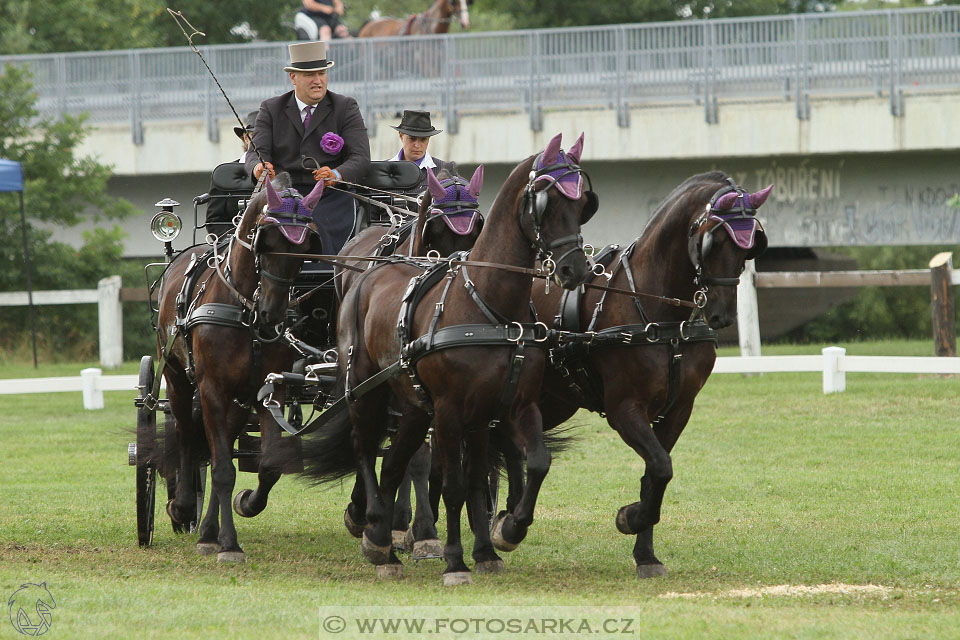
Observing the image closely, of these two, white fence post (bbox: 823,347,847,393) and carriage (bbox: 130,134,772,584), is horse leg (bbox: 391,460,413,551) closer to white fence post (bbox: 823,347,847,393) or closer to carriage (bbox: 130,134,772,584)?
carriage (bbox: 130,134,772,584)

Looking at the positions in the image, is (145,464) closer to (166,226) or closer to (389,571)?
(166,226)

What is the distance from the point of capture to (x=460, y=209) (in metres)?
7.30

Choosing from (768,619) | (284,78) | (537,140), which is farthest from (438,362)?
(284,78)

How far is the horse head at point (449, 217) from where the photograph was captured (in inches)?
285

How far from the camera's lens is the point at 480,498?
23.2ft

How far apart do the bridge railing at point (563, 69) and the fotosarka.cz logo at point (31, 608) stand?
13890mm

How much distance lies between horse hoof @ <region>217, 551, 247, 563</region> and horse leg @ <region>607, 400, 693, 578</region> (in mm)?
2313

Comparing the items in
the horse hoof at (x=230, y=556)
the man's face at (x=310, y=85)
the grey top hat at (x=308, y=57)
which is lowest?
the horse hoof at (x=230, y=556)

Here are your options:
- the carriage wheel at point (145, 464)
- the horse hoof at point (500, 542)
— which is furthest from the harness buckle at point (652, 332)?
the carriage wheel at point (145, 464)

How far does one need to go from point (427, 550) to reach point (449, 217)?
2074 mm

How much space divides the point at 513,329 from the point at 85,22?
968 inches

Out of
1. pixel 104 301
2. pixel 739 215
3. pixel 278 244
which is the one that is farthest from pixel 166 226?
pixel 104 301

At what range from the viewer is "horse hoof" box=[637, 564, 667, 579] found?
7031 mm

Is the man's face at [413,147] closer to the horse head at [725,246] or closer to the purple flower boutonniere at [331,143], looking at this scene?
the purple flower boutonniere at [331,143]
